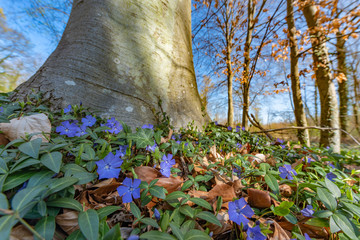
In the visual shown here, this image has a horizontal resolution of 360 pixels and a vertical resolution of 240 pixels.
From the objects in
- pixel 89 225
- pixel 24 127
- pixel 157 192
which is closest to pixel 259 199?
pixel 157 192

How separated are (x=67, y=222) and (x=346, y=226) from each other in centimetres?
106

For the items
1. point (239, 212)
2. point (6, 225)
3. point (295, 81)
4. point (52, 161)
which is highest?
point (295, 81)

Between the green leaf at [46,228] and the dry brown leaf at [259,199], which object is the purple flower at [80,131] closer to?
the green leaf at [46,228]

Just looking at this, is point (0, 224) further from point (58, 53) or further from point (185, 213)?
point (58, 53)

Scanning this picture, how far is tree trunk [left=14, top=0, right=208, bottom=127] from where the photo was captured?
Answer: 1.41m

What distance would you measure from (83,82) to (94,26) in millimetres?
630

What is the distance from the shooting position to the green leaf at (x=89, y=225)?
0.47 metres

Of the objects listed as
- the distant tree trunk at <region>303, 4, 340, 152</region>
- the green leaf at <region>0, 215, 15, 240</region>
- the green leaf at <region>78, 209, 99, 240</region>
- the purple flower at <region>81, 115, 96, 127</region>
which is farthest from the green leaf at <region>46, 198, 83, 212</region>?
the distant tree trunk at <region>303, 4, 340, 152</region>

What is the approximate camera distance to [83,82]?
55.8 inches

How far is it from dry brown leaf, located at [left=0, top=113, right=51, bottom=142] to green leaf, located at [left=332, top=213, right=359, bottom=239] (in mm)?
1481

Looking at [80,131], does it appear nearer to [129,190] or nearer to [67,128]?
[67,128]

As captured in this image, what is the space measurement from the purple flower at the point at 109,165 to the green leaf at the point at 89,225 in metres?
0.19

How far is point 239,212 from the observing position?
675mm

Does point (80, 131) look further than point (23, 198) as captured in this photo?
Yes
